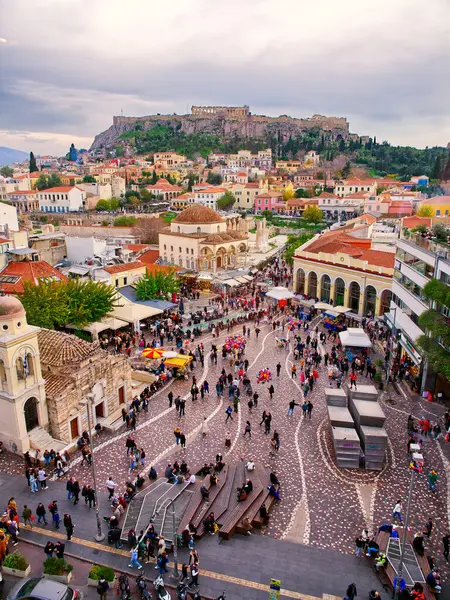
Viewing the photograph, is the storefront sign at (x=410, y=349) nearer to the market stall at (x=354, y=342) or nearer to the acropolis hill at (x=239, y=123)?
the market stall at (x=354, y=342)

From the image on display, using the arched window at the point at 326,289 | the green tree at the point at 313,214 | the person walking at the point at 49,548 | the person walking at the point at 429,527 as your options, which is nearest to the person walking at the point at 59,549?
the person walking at the point at 49,548

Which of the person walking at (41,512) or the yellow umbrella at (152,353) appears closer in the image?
the person walking at (41,512)

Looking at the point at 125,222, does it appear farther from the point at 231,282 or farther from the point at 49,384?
the point at 49,384

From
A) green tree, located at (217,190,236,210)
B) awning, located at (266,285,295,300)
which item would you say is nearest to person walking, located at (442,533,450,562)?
awning, located at (266,285,295,300)

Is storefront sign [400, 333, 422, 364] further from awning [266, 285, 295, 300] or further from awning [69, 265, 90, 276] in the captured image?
awning [69, 265, 90, 276]

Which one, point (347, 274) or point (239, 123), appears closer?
point (347, 274)

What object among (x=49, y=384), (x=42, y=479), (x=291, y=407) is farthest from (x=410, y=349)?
(x=42, y=479)

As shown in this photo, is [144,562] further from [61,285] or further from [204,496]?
[61,285]
